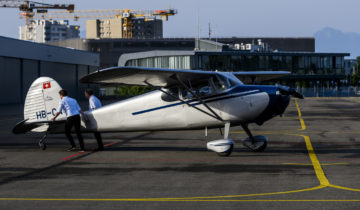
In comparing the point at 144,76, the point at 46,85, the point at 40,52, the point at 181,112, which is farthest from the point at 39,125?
the point at 40,52

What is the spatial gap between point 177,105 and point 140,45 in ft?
498

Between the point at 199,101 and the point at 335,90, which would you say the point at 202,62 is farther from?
the point at 199,101

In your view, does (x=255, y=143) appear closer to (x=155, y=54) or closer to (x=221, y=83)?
(x=221, y=83)

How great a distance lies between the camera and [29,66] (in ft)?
201

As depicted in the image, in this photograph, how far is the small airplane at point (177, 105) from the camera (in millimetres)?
13164

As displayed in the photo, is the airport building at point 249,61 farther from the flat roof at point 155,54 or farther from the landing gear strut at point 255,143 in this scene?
the landing gear strut at point 255,143

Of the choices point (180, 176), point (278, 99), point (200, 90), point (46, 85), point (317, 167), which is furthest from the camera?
point (46, 85)

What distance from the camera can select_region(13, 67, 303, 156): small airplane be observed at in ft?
43.2

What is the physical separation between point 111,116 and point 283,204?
7.52m

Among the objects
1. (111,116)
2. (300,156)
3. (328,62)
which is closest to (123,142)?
(111,116)

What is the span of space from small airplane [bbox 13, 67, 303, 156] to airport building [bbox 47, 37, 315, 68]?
143469mm

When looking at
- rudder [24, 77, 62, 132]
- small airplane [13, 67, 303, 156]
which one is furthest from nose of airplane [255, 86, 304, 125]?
rudder [24, 77, 62, 132]

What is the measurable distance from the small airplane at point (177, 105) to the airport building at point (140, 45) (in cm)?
14347

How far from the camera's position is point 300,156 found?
13.4 m
